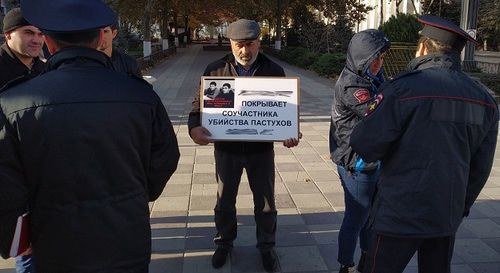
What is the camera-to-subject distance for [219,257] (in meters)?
3.80

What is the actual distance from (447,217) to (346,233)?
1104 millimetres

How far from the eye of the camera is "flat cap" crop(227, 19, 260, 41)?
3326 millimetres

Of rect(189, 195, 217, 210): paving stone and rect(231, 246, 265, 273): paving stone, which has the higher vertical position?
rect(189, 195, 217, 210): paving stone

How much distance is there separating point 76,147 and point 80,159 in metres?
0.05

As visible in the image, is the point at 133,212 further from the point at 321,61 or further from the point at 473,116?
the point at 321,61

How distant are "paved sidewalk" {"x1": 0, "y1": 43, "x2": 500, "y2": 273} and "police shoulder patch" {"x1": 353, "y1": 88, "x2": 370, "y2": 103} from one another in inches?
60.6

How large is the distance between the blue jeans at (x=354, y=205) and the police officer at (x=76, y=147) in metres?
1.68

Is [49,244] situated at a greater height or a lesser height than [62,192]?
lesser

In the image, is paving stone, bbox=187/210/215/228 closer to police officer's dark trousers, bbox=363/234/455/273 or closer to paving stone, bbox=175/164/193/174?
paving stone, bbox=175/164/193/174

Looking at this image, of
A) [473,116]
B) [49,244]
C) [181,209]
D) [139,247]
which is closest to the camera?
[49,244]

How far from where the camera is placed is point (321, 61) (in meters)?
20.4

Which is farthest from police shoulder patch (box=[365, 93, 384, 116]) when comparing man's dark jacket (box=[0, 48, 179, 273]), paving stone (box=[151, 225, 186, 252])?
paving stone (box=[151, 225, 186, 252])

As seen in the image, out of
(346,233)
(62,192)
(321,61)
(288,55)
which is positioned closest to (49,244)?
(62,192)

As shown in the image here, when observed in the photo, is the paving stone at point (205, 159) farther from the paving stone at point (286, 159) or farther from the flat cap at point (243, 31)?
the flat cap at point (243, 31)
